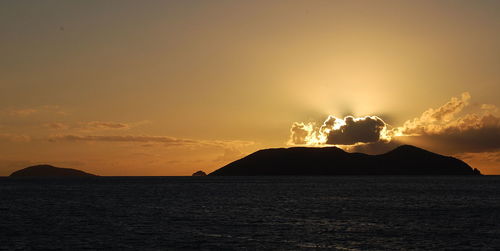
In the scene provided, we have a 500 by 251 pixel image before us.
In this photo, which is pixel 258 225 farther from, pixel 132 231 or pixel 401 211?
pixel 401 211

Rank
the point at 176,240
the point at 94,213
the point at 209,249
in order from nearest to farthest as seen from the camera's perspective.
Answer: the point at 209,249
the point at 176,240
the point at 94,213

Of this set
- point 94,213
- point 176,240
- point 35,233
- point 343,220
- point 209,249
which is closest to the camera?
point 209,249

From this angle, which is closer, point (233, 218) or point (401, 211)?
point (233, 218)

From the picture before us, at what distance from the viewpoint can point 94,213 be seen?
9088cm

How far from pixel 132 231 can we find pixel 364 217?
36296 mm

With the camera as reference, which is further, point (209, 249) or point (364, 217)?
point (364, 217)

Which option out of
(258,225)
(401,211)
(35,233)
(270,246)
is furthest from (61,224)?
(401,211)

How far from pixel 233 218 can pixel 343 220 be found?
1652 cm

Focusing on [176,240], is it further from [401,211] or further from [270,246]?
[401,211]

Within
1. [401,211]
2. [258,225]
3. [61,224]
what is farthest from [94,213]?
[401,211]

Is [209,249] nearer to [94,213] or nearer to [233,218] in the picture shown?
[233,218]

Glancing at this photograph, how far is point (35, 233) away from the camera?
209 ft

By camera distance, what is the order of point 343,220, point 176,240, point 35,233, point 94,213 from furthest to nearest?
point 94,213
point 343,220
point 35,233
point 176,240

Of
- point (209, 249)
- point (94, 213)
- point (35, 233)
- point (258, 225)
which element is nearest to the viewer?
point (209, 249)
